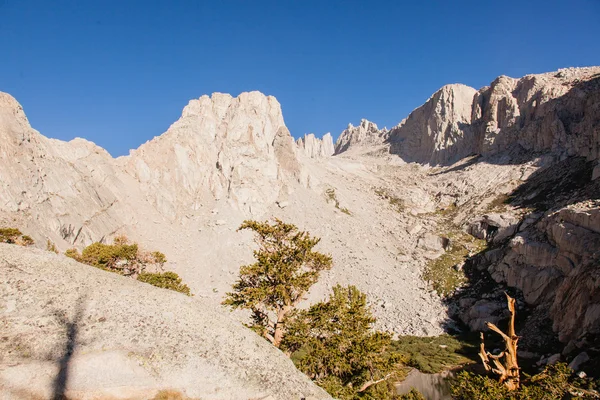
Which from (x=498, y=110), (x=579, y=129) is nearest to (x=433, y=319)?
(x=579, y=129)

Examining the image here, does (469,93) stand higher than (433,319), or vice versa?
(469,93)

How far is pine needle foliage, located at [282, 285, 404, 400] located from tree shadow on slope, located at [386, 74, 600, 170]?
9421 centimetres

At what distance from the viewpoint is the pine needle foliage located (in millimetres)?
16906

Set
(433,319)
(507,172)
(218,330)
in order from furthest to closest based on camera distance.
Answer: (507,172) → (433,319) → (218,330)

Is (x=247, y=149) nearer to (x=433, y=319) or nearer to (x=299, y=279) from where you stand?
(x=433, y=319)

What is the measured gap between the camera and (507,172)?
98500 millimetres

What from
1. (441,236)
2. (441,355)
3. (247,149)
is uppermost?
(247,149)

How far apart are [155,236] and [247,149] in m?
32.6

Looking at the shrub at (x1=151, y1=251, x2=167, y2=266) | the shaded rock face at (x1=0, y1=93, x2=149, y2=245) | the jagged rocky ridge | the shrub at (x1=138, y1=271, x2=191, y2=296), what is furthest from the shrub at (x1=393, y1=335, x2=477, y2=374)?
the shaded rock face at (x1=0, y1=93, x2=149, y2=245)

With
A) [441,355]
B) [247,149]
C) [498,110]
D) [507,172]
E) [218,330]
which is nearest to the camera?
[218,330]

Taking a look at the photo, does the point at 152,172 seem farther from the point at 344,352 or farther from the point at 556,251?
the point at 556,251

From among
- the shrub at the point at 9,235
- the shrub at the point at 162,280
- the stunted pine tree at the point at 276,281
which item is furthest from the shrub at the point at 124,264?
the stunted pine tree at the point at 276,281

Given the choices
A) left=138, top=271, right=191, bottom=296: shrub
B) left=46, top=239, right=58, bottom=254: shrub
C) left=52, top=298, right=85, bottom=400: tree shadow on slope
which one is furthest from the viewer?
left=46, top=239, right=58, bottom=254: shrub

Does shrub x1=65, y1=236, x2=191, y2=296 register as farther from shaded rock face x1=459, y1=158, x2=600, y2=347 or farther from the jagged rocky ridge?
shaded rock face x1=459, y1=158, x2=600, y2=347
